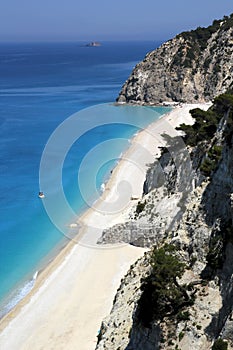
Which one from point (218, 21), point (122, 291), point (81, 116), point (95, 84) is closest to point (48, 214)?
point (122, 291)

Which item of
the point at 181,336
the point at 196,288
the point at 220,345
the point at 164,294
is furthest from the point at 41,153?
the point at 220,345

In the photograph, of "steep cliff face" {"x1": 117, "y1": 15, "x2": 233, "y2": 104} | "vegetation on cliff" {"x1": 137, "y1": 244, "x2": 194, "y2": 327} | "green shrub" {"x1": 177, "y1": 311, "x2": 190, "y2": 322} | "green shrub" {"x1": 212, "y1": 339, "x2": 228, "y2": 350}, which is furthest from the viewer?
"steep cliff face" {"x1": 117, "y1": 15, "x2": 233, "y2": 104}

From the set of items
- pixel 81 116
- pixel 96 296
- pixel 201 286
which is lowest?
pixel 96 296

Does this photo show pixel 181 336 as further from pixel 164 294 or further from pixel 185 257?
pixel 185 257

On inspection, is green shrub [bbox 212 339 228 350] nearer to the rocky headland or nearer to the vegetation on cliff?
the rocky headland

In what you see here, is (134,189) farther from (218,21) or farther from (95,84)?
(95,84)

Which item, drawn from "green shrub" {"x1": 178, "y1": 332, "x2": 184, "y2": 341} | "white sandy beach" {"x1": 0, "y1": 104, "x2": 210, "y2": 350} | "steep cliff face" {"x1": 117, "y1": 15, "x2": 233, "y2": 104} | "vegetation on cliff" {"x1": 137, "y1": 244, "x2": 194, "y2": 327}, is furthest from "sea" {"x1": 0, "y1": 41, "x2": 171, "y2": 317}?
"green shrub" {"x1": 178, "y1": 332, "x2": 184, "y2": 341}
